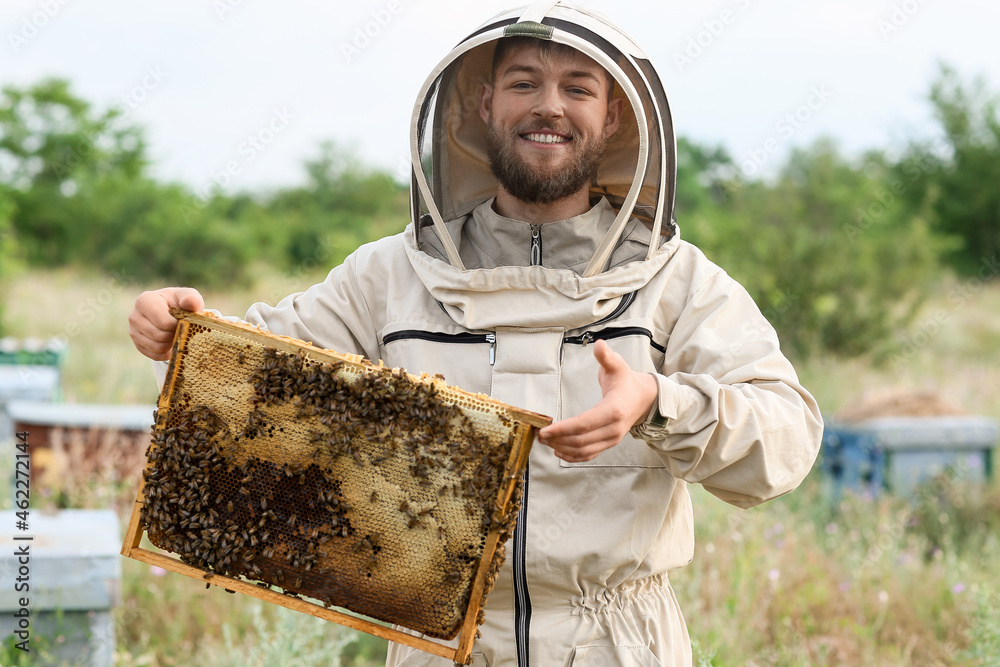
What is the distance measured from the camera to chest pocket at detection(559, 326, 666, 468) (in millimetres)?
2559

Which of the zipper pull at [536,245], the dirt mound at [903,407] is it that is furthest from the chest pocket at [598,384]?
the dirt mound at [903,407]

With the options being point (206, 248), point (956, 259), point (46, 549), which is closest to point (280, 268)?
point (206, 248)

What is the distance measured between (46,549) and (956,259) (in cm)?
2632

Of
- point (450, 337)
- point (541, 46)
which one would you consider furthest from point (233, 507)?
point (541, 46)

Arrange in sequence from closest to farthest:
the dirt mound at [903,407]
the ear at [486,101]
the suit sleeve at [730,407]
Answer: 1. the suit sleeve at [730,407]
2. the ear at [486,101]
3. the dirt mound at [903,407]

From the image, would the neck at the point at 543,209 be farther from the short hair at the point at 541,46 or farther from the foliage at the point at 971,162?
the foliage at the point at 971,162

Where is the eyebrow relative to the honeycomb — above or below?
above

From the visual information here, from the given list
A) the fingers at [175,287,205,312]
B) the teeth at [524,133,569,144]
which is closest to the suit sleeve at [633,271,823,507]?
the teeth at [524,133,569,144]

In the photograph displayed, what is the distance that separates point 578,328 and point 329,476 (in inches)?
33.8

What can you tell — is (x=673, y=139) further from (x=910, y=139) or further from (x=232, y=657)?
(x=910, y=139)

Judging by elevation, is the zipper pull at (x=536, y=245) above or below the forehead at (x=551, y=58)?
below

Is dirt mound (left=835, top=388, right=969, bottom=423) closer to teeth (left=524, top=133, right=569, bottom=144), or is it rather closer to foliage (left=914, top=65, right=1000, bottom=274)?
teeth (left=524, top=133, right=569, bottom=144)

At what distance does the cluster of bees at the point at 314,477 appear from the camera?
2340mm

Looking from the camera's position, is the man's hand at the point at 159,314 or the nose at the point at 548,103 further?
the nose at the point at 548,103
